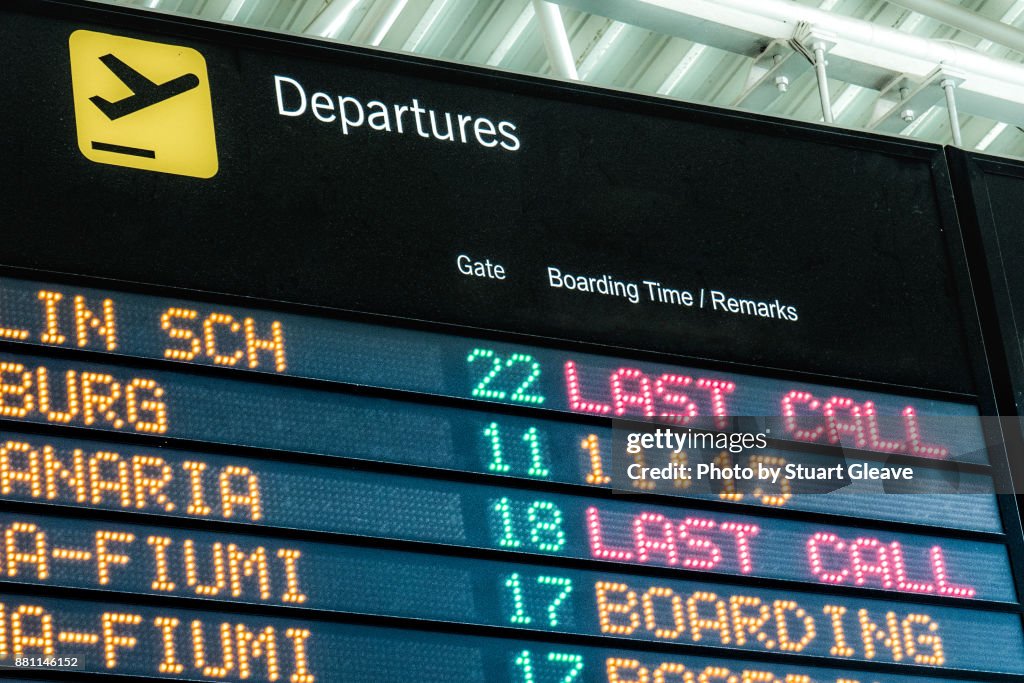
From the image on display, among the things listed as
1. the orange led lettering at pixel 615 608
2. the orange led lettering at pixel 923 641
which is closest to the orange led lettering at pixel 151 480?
the orange led lettering at pixel 615 608

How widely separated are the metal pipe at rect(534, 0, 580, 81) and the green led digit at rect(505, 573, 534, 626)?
286cm

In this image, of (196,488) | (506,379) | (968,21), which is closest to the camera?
(196,488)

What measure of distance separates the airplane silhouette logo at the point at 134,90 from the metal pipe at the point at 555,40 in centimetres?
234

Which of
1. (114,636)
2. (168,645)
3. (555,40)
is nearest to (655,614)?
(168,645)

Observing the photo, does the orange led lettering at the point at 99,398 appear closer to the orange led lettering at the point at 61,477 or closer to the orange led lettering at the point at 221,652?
the orange led lettering at the point at 61,477

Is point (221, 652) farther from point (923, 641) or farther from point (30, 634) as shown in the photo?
point (923, 641)

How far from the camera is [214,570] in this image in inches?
189

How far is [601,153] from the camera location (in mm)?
5773

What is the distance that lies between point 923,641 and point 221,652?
6.99 feet

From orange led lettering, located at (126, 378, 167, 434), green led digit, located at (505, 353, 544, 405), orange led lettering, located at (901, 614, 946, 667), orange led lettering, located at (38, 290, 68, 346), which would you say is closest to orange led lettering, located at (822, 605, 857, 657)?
orange led lettering, located at (901, 614, 946, 667)

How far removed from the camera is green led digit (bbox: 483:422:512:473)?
5.16 meters

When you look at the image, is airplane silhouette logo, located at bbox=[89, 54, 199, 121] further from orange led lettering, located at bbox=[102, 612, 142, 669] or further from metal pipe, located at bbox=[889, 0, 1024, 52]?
metal pipe, located at bbox=[889, 0, 1024, 52]

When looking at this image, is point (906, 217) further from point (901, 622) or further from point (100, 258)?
point (100, 258)

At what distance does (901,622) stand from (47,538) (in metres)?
2.52
